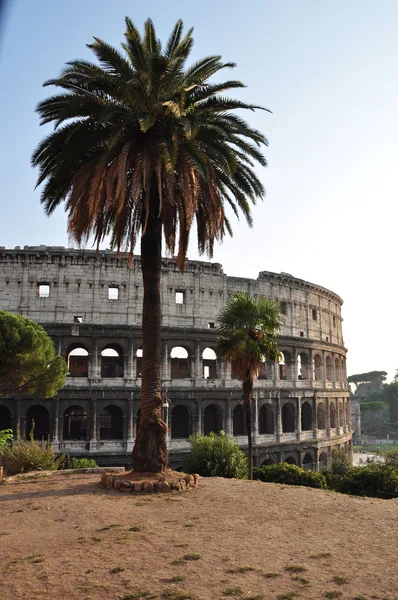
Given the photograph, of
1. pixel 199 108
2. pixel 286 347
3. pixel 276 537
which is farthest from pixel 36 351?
pixel 286 347

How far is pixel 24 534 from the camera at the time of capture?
1012cm

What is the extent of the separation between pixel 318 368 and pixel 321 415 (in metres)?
4.64

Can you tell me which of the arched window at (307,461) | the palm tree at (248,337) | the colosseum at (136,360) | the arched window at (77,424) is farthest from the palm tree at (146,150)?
the arched window at (307,461)

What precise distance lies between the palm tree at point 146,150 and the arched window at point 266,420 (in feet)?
95.2

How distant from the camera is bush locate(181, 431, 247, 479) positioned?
23.4 metres

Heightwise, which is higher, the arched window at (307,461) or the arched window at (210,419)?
the arched window at (210,419)

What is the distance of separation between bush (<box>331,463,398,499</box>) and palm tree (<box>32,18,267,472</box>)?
778cm

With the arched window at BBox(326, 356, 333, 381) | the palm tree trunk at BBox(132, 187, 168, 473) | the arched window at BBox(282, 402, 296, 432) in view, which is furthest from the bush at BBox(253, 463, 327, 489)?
the arched window at BBox(326, 356, 333, 381)

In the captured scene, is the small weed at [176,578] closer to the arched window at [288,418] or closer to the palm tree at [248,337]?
the palm tree at [248,337]

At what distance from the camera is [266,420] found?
4506cm

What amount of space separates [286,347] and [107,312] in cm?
1607

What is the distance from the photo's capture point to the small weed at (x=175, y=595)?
7211mm

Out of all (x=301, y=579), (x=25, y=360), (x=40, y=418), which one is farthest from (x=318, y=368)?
(x=301, y=579)

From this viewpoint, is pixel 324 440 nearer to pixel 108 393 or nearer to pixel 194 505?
pixel 108 393
